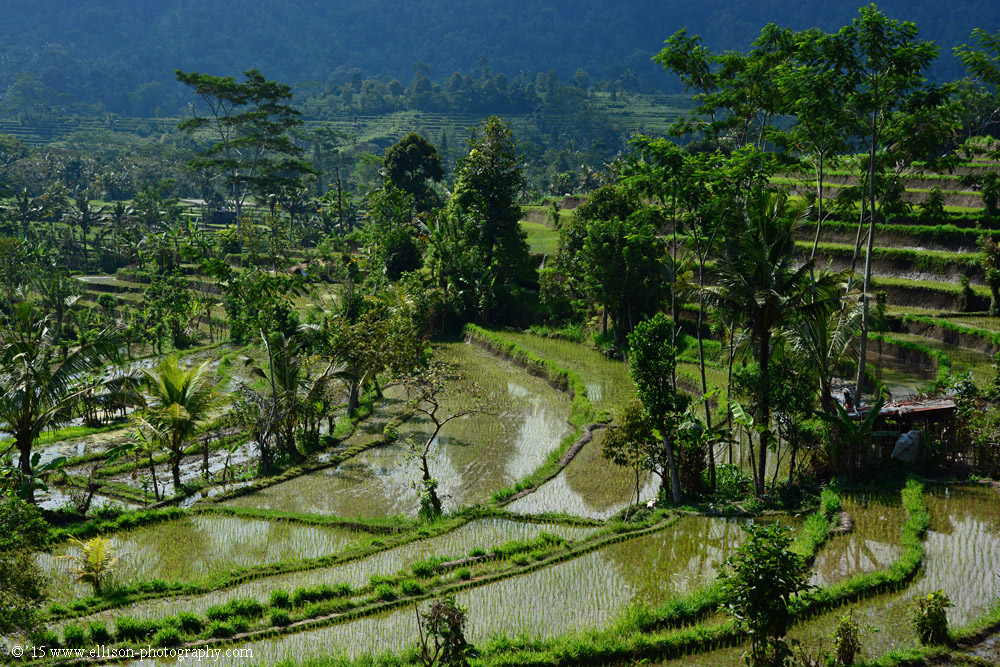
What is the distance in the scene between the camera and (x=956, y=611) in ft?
32.2

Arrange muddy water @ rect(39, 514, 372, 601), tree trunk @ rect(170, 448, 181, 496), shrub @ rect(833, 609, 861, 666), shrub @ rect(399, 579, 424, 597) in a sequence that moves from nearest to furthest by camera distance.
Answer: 1. shrub @ rect(833, 609, 861, 666)
2. shrub @ rect(399, 579, 424, 597)
3. muddy water @ rect(39, 514, 372, 601)
4. tree trunk @ rect(170, 448, 181, 496)

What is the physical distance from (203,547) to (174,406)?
380cm

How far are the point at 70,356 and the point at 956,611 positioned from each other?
52.2 feet

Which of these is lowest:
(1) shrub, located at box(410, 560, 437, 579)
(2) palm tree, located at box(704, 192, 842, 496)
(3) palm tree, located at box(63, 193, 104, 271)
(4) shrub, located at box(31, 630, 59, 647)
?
(1) shrub, located at box(410, 560, 437, 579)

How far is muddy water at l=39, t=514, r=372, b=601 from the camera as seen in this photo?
12375mm

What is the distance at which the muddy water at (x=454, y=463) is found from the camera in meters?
15.8

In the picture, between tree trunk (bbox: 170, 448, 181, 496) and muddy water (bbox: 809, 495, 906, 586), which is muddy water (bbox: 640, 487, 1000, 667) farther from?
tree trunk (bbox: 170, 448, 181, 496)

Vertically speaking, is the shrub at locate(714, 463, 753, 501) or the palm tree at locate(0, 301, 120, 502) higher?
the palm tree at locate(0, 301, 120, 502)

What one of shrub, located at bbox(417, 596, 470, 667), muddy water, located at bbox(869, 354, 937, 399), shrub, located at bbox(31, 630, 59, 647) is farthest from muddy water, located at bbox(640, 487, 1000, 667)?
shrub, located at bbox(31, 630, 59, 647)

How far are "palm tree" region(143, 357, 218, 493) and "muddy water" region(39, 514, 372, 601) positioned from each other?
2.08 meters

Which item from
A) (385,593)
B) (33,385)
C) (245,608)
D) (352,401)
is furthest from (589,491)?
(33,385)

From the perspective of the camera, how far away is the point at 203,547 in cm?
1351

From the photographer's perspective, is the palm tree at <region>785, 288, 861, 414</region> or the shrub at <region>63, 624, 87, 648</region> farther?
the palm tree at <region>785, 288, 861, 414</region>

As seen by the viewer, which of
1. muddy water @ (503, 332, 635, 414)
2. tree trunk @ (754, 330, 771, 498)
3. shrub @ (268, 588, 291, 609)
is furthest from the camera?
muddy water @ (503, 332, 635, 414)
